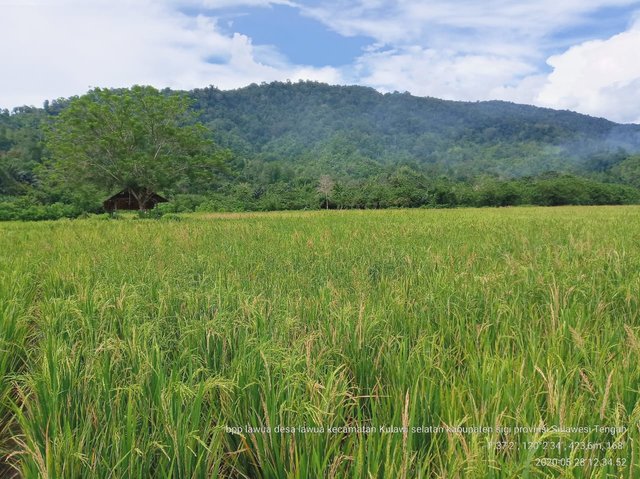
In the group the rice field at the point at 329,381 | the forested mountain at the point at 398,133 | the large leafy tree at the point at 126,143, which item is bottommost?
the rice field at the point at 329,381

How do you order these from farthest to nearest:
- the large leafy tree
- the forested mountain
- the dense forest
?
1. the forested mountain
2. the dense forest
3. the large leafy tree

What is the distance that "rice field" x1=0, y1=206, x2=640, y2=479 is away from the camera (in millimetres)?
1485

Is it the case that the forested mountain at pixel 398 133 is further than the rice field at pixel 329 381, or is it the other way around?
the forested mountain at pixel 398 133

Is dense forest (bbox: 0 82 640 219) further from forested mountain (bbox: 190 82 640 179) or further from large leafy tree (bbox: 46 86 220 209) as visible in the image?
large leafy tree (bbox: 46 86 220 209)

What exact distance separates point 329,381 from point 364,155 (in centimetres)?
10429

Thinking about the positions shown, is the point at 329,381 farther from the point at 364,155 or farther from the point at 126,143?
the point at 364,155

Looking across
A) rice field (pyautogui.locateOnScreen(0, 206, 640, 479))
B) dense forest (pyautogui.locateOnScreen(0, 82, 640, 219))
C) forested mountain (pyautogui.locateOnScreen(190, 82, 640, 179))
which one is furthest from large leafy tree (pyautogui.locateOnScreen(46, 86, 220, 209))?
forested mountain (pyautogui.locateOnScreen(190, 82, 640, 179))

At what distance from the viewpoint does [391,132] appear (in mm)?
134625

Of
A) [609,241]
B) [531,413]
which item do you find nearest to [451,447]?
[531,413]

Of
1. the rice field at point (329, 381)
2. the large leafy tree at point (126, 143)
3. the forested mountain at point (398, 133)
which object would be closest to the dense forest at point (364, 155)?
the forested mountain at point (398, 133)

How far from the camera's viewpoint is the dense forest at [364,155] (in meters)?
45.3

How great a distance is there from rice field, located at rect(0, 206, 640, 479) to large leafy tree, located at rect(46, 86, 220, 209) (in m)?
19.0

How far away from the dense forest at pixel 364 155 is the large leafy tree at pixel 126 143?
1669mm

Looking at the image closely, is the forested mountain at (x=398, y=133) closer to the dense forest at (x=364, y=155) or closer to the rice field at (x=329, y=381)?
the dense forest at (x=364, y=155)
